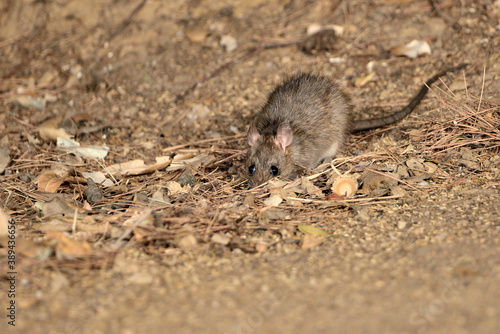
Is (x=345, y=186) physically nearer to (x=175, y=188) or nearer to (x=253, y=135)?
(x=253, y=135)

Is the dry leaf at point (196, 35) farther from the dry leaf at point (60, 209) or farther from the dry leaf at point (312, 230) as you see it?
the dry leaf at point (312, 230)

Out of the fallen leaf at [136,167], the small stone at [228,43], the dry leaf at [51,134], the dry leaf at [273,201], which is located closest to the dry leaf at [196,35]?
the small stone at [228,43]

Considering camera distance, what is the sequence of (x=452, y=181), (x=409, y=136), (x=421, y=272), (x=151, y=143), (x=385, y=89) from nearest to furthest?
(x=421, y=272) → (x=452, y=181) → (x=409, y=136) → (x=151, y=143) → (x=385, y=89)

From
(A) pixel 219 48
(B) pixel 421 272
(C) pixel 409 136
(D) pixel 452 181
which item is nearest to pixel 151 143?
(A) pixel 219 48

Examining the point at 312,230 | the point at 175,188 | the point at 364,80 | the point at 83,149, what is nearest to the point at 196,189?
the point at 175,188

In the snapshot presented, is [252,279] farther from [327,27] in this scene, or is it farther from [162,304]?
[327,27]

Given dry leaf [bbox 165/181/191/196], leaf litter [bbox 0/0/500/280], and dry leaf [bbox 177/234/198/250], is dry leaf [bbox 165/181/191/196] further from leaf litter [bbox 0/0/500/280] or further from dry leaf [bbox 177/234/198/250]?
dry leaf [bbox 177/234/198/250]

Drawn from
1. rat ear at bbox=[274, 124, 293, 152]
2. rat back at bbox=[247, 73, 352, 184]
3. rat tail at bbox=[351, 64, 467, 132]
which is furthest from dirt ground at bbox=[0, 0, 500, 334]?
rat ear at bbox=[274, 124, 293, 152]
